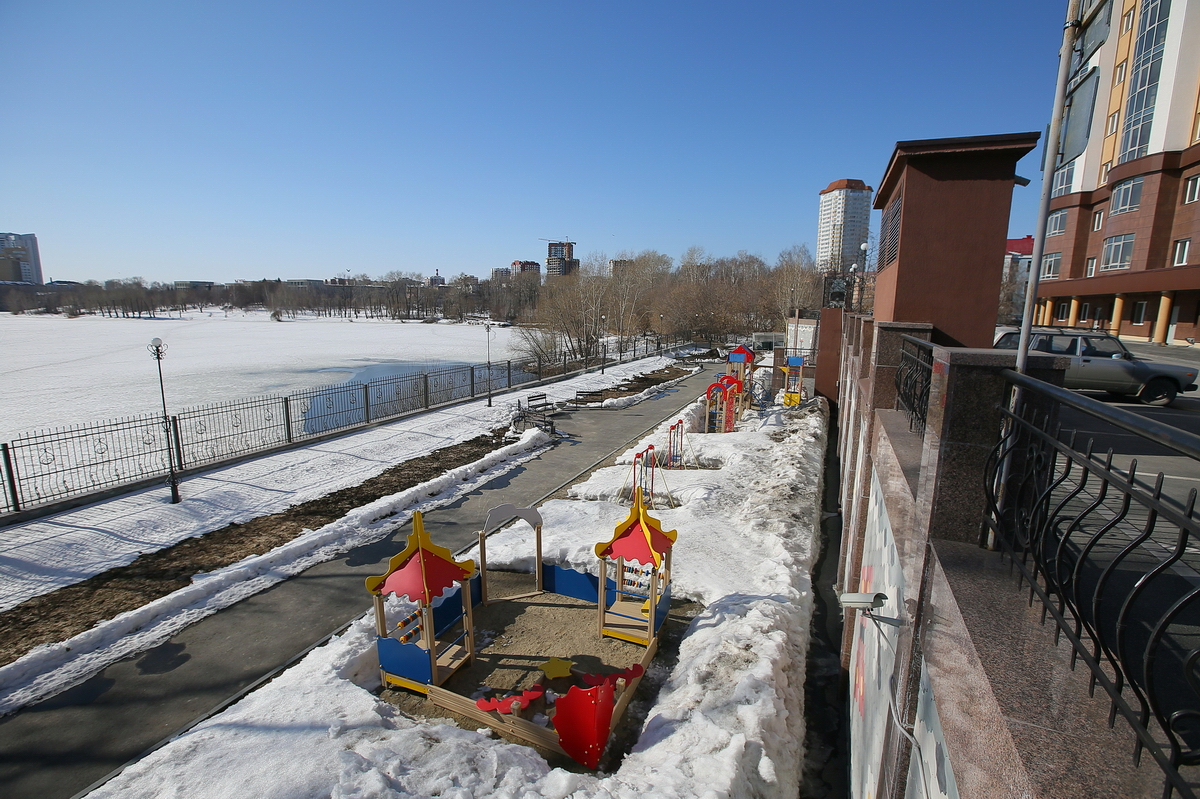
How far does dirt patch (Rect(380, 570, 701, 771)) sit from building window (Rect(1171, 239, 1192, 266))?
37.3 meters

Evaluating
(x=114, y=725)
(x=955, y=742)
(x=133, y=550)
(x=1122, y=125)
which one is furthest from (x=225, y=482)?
(x=1122, y=125)

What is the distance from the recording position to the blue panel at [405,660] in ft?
22.7

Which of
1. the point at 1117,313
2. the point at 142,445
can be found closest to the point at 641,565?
the point at 142,445

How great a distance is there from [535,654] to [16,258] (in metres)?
260

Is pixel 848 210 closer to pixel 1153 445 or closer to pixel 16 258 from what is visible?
pixel 1153 445

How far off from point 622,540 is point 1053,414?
5838mm

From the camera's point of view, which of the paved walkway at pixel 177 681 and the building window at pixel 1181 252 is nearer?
the paved walkway at pixel 177 681

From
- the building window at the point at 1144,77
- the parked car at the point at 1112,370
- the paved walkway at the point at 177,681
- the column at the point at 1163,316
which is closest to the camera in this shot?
the paved walkway at the point at 177,681

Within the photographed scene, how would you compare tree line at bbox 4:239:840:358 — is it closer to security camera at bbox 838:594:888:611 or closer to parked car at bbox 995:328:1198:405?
parked car at bbox 995:328:1198:405

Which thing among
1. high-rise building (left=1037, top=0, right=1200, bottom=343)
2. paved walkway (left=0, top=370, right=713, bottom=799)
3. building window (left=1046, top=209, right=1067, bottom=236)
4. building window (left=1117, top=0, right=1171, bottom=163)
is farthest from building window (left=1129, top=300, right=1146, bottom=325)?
paved walkway (left=0, top=370, right=713, bottom=799)

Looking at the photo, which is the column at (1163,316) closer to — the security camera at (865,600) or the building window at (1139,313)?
the building window at (1139,313)

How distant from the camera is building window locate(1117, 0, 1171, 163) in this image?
3178 cm

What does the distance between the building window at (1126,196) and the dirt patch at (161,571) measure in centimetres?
4155

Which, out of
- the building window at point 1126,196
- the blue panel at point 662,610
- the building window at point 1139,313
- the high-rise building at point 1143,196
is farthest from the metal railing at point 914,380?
the building window at point 1126,196
